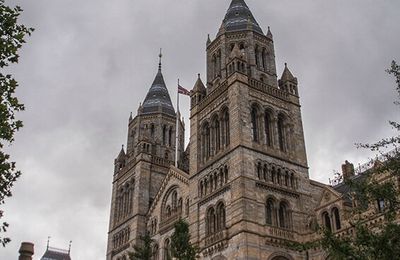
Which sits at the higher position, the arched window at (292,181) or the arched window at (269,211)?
the arched window at (292,181)

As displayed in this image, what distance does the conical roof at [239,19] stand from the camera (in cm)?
5247

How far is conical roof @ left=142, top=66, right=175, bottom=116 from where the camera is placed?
65.7 meters

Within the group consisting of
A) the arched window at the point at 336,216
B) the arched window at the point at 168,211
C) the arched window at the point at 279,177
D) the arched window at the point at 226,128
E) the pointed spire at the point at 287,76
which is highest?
the pointed spire at the point at 287,76

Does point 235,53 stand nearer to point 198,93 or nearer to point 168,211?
point 198,93

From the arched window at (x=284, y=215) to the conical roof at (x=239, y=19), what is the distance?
62.0 feet

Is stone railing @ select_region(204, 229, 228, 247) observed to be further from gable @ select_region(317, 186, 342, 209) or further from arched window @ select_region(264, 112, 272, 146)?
arched window @ select_region(264, 112, 272, 146)

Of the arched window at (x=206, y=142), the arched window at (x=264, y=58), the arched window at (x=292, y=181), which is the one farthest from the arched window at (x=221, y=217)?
the arched window at (x=264, y=58)

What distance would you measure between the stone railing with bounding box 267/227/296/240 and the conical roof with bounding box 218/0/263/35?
2127cm

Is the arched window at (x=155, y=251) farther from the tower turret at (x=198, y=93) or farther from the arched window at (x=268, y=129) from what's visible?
the arched window at (x=268, y=129)

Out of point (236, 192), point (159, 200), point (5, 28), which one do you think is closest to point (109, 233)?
point (159, 200)

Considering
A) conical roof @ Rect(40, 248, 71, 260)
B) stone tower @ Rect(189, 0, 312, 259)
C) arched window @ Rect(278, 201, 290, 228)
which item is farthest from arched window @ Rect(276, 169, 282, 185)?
conical roof @ Rect(40, 248, 71, 260)

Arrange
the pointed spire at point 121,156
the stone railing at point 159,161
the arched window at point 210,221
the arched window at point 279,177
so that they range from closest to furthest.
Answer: the arched window at point 210,221 → the arched window at point 279,177 → the stone railing at point 159,161 → the pointed spire at point 121,156

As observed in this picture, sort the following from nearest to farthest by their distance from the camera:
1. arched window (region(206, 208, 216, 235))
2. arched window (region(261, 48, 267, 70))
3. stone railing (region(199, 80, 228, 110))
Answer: arched window (region(206, 208, 216, 235)) < stone railing (region(199, 80, 228, 110)) < arched window (region(261, 48, 267, 70))

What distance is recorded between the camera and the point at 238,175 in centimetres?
4100
